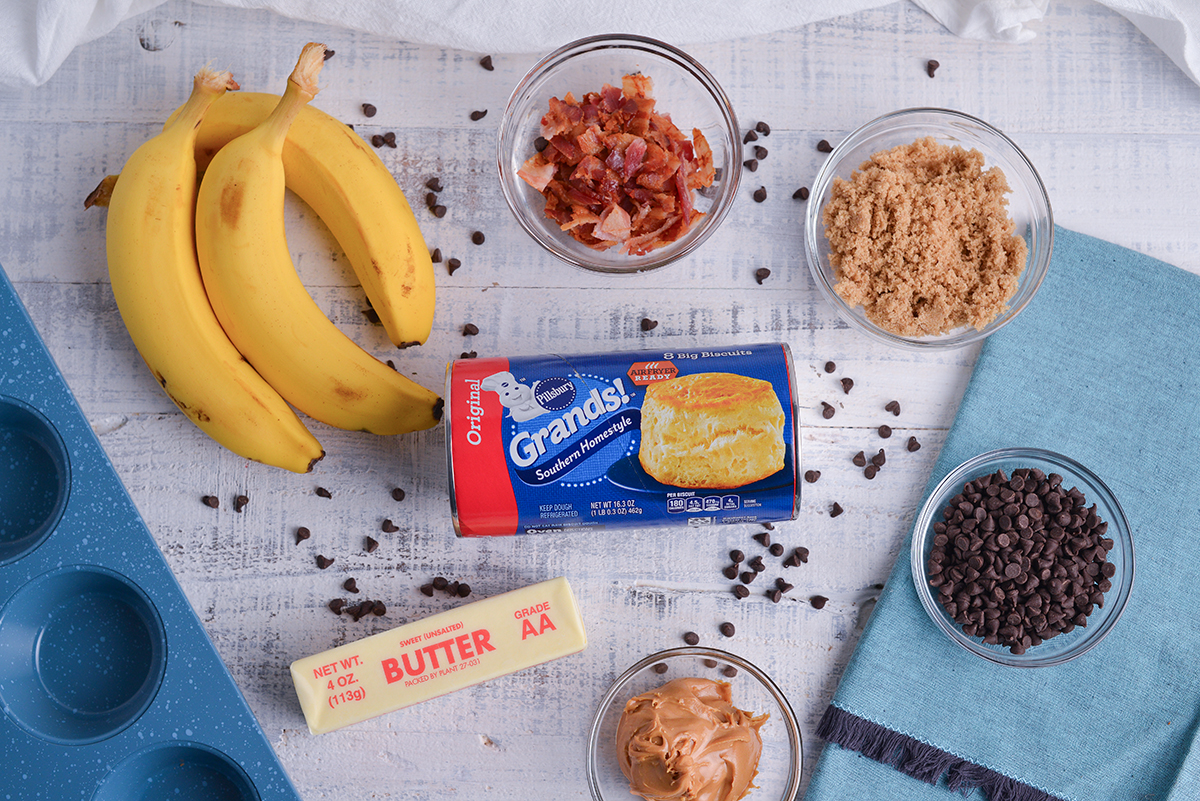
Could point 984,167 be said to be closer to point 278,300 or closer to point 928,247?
point 928,247

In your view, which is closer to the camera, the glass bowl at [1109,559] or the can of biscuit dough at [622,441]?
the can of biscuit dough at [622,441]

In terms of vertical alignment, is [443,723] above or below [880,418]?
below

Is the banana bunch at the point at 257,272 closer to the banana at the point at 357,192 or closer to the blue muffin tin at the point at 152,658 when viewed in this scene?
the banana at the point at 357,192

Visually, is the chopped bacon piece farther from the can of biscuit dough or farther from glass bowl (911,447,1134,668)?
glass bowl (911,447,1134,668)

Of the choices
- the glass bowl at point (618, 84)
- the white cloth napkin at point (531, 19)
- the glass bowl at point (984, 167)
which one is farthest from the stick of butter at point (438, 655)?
the white cloth napkin at point (531, 19)

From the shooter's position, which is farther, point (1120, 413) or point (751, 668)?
point (1120, 413)

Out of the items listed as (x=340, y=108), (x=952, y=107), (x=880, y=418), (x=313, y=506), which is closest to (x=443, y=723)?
(x=313, y=506)

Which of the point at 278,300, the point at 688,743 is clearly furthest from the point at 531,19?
the point at 688,743

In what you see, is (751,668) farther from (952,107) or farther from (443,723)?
(952,107)
